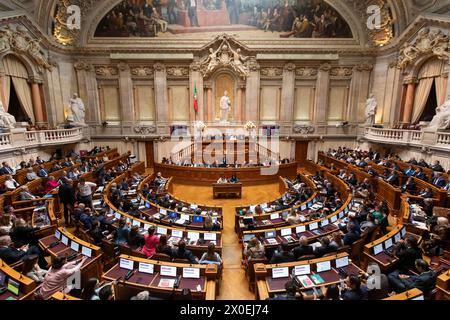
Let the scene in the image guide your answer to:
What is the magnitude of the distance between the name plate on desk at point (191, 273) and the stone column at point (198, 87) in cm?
1519

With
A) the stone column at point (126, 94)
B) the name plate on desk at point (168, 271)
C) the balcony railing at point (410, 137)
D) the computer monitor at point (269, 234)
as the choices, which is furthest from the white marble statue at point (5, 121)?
the balcony railing at point (410, 137)

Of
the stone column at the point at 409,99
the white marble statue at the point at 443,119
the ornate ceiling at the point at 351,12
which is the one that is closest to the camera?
the white marble statue at the point at 443,119

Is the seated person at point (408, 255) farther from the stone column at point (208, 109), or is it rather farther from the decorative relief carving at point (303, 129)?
the stone column at point (208, 109)

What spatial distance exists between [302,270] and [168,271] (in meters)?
2.47

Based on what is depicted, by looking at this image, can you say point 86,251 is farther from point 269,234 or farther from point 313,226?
point 313,226

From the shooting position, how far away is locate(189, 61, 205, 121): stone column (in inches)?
703

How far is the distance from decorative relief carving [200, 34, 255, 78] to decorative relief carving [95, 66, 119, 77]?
6.61 meters

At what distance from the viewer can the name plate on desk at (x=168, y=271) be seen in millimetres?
4305

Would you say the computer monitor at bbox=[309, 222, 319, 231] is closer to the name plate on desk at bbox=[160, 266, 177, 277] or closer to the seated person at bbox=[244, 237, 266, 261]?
the seated person at bbox=[244, 237, 266, 261]

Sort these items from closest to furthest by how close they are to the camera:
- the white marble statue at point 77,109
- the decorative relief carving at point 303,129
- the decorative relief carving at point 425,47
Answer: the decorative relief carving at point 425,47
the white marble statue at point 77,109
the decorative relief carving at point 303,129

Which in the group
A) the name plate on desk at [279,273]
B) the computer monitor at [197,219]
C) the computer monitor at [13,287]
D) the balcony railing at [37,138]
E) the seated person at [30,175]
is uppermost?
the balcony railing at [37,138]

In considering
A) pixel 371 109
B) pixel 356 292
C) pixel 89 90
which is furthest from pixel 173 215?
pixel 371 109

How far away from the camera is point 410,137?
12781mm

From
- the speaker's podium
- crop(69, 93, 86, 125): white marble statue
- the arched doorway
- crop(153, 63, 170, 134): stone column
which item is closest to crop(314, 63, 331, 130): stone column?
the arched doorway
